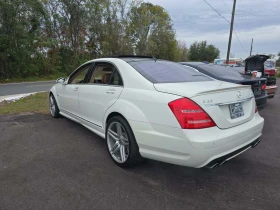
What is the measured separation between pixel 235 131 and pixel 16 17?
20.8m

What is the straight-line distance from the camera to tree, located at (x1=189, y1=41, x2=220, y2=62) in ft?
192

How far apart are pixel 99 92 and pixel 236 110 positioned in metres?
1.96

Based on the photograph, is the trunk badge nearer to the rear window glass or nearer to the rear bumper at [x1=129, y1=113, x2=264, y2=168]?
the rear bumper at [x1=129, y1=113, x2=264, y2=168]

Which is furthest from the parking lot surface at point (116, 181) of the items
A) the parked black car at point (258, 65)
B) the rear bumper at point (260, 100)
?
the parked black car at point (258, 65)

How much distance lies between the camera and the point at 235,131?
2.51 meters

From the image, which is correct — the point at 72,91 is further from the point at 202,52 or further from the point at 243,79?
the point at 202,52


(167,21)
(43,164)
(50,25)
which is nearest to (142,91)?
(43,164)

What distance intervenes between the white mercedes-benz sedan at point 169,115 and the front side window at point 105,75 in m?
0.02

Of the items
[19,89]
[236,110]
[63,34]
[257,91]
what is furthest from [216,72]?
[63,34]

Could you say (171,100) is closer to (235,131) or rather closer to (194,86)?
(194,86)

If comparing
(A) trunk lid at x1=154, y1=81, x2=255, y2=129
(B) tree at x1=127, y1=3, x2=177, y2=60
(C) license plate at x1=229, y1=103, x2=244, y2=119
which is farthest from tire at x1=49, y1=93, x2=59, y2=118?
(B) tree at x1=127, y1=3, x2=177, y2=60

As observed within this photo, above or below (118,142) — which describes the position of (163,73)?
above

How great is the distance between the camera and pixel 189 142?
2.26 meters

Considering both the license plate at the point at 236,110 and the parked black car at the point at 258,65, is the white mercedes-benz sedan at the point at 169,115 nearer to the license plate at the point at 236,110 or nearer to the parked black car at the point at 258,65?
the license plate at the point at 236,110
